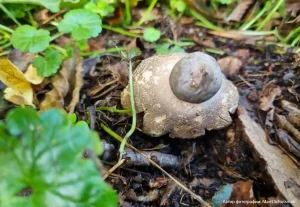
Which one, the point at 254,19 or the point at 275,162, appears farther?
the point at 254,19

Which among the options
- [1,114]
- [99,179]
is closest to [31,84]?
[1,114]

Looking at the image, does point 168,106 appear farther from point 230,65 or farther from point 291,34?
point 291,34

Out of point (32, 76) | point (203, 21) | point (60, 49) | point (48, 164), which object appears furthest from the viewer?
point (203, 21)

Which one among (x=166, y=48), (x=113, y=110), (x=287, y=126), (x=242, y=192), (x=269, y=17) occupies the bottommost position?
(x=242, y=192)

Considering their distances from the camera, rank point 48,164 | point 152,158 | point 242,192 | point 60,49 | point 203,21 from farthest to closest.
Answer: point 203,21 < point 60,49 < point 152,158 < point 242,192 < point 48,164

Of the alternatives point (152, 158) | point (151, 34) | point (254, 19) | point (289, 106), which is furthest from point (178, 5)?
point (152, 158)
